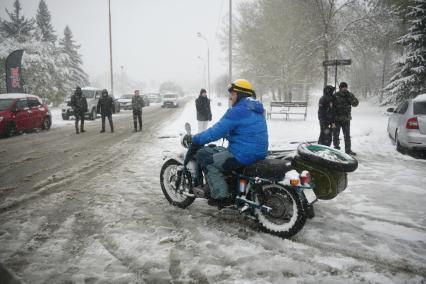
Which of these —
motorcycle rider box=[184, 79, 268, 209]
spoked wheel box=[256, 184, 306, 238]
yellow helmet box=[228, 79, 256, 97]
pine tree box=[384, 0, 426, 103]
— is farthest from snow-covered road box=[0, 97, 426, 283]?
pine tree box=[384, 0, 426, 103]

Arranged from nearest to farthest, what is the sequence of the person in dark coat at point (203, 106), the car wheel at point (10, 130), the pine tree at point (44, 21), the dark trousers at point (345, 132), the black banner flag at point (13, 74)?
the dark trousers at point (345, 132), the person in dark coat at point (203, 106), the car wheel at point (10, 130), the black banner flag at point (13, 74), the pine tree at point (44, 21)

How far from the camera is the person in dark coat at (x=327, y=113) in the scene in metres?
8.85

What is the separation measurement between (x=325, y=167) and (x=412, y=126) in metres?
5.84

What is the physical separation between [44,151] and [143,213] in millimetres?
6523

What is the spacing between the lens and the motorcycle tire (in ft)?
13.4

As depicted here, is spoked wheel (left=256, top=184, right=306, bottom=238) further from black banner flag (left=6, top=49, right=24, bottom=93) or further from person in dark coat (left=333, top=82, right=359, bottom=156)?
black banner flag (left=6, top=49, right=24, bottom=93)

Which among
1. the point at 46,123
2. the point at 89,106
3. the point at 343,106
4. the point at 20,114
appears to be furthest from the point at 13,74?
the point at 343,106

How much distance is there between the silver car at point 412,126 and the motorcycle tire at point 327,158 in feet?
17.7

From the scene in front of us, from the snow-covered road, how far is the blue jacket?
0.99 metres

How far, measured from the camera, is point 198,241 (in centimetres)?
394

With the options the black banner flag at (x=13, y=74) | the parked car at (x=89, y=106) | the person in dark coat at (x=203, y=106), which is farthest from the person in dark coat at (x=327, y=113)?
the black banner flag at (x=13, y=74)

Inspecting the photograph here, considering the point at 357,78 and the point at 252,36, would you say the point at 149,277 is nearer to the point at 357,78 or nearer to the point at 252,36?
the point at 252,36

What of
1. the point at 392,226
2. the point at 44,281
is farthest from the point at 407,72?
the point at 44,281

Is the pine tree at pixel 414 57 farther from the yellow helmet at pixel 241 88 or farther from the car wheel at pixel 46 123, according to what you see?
the car wheel at pixel 46 123
